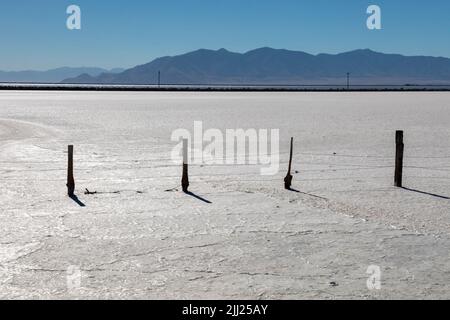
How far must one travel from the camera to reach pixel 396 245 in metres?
6.36

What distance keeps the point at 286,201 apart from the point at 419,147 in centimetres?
726

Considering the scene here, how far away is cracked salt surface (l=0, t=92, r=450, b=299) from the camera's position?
17.0 feet

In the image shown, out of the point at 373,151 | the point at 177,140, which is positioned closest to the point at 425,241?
the point at 373,151

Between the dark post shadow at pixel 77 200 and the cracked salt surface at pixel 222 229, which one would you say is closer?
the cracked salt surface at pixel 222 229

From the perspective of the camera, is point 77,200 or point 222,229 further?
point 77,200

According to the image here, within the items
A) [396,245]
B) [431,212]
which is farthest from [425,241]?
[431,212]

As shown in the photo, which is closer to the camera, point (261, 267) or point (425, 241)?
point (261, 267)

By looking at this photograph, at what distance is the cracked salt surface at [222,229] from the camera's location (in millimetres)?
5195

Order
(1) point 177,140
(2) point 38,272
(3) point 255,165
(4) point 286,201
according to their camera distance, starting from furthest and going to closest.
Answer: (1) point 177,140 < (3) point 255,165 < (4) point 286,201 < (2) point 38,272

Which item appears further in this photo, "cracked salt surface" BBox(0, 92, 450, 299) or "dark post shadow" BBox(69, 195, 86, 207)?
"dark post shadow" BBox(69, 195, 86, 207)

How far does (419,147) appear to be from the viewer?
14664 mm

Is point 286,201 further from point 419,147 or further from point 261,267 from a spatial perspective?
point 419,147

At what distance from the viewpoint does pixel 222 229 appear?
23.0 ft
